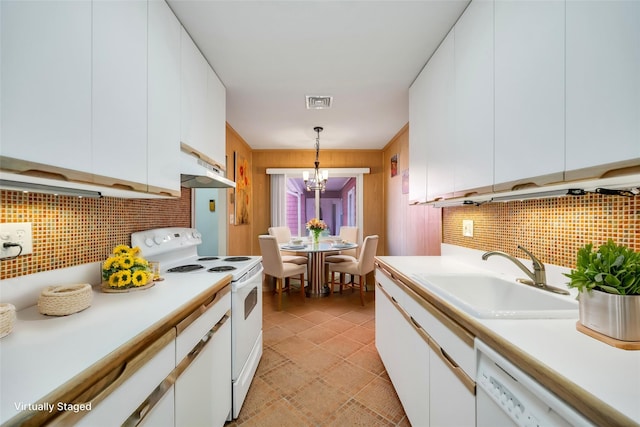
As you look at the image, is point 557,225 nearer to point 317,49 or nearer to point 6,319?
point 317,49

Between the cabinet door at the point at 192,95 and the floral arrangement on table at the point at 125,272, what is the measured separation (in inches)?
30.5

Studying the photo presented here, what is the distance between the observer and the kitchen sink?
0.86 meters

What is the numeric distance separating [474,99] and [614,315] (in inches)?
42.9

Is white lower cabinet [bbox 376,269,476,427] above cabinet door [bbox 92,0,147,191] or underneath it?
underneath

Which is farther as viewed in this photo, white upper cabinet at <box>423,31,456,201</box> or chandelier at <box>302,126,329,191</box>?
chandelier at <box>302,126,329,191</box>

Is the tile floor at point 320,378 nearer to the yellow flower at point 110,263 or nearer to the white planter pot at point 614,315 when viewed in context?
the yellow flower at point 110,263

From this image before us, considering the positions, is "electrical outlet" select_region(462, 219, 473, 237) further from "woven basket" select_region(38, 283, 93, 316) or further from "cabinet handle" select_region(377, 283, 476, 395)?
"woven basket" select_region(38, 283, 93, 316)

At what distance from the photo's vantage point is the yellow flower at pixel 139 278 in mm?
1174

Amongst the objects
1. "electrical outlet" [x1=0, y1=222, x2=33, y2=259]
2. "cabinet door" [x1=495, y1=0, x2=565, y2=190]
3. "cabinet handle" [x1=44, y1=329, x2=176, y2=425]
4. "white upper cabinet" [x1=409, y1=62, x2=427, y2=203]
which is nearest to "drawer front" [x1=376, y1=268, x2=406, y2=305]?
"white upper cabinet" [x1=409, y1=62, x2=427, y2=203]

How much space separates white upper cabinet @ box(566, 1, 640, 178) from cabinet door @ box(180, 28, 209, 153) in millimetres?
1830

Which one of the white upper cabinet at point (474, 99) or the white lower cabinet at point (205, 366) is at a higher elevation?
the white upper cabinet at point (474, 99)

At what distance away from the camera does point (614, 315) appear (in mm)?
682

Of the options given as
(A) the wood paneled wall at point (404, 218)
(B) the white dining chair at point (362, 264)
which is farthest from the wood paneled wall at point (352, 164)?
(B) the white dining chair at point (362, 264)

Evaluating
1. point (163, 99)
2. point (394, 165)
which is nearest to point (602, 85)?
point (163, 99)
